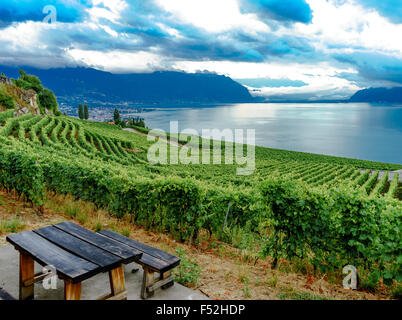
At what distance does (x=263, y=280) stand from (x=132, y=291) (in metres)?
2.41

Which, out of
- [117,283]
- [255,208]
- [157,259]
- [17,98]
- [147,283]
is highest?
[17,98]

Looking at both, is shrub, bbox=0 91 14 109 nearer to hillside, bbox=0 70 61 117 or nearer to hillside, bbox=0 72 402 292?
hillside, bbox=0 70 61 117

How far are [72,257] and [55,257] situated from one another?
0.66 feet

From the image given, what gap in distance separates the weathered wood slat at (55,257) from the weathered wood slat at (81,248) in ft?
0.21

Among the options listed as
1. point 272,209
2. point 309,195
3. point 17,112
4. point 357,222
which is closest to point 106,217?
point 272,209

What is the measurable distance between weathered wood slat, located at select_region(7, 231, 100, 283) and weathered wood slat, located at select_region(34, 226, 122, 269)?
0.06 m

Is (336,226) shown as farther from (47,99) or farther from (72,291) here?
(47,99)

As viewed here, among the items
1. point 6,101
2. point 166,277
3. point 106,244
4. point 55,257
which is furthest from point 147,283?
point 6,101

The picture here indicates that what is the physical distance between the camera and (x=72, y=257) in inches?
134

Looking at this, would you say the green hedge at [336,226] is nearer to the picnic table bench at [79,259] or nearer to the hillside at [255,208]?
the hillside at [255,208]

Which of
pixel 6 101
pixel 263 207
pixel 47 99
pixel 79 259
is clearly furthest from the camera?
pixel 47 99

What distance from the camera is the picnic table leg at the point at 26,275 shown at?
363cm

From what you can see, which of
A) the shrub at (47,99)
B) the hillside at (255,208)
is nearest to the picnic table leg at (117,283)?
the hillside at (255,208)
